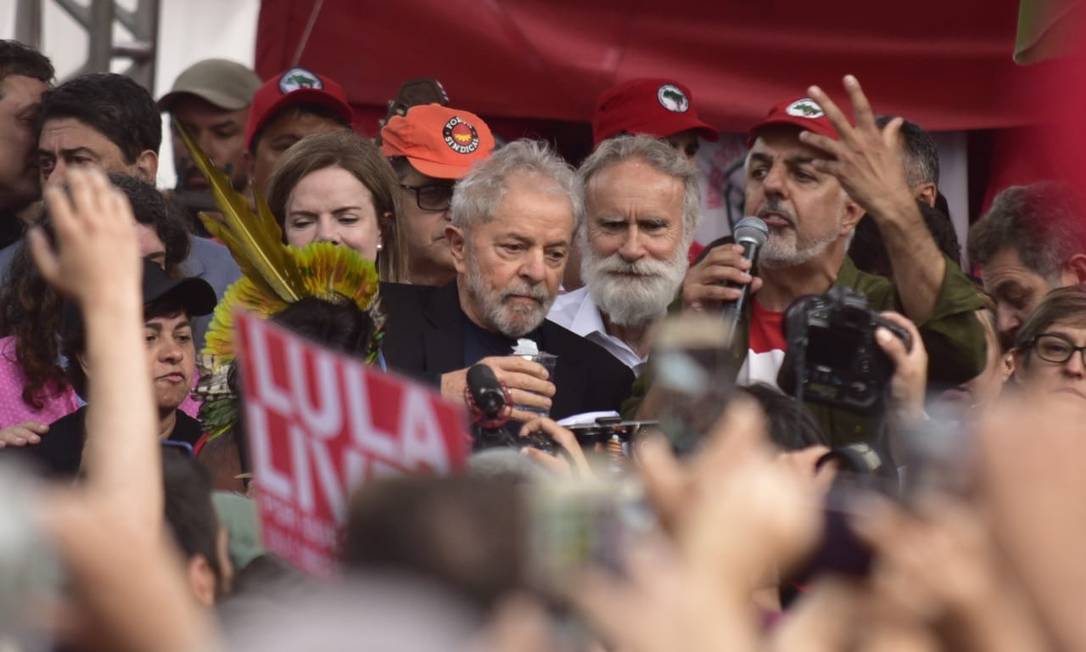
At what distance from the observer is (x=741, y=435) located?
2020 millimetres

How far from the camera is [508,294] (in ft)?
13.9

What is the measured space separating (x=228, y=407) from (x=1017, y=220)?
2072 mm

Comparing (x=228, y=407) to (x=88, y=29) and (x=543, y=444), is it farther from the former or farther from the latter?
(x=88, y=29)

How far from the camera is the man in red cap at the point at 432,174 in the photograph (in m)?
5.01

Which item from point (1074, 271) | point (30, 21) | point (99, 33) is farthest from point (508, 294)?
point (30, 21)

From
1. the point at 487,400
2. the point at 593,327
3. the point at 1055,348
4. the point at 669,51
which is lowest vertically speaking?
the point at 593,327

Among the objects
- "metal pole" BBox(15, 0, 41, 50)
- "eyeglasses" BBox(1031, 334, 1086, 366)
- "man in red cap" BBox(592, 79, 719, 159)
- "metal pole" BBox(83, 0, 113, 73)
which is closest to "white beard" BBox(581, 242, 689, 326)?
"man in red cap" BBox(592, 79, 719, 159)

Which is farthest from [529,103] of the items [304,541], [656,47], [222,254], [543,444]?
[304,541]

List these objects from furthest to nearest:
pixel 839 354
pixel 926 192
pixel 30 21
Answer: pixel 30 21 < pixel 926 192 < pixel 839 354

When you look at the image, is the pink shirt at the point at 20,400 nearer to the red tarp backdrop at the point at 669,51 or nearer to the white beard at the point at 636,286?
the white beard at the point at 636,286

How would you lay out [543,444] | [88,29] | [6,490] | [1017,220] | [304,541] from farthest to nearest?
[88,29] < [1017,220] < [543,444] < [304,541] < [6,490]

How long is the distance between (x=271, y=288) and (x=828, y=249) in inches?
48.9

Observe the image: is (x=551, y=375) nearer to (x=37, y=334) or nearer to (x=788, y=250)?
(x=788, y=250)

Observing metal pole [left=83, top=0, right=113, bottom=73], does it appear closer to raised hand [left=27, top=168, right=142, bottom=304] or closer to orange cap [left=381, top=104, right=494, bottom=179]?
orange cap [left=381, top=104, right=494, bottom=179]
